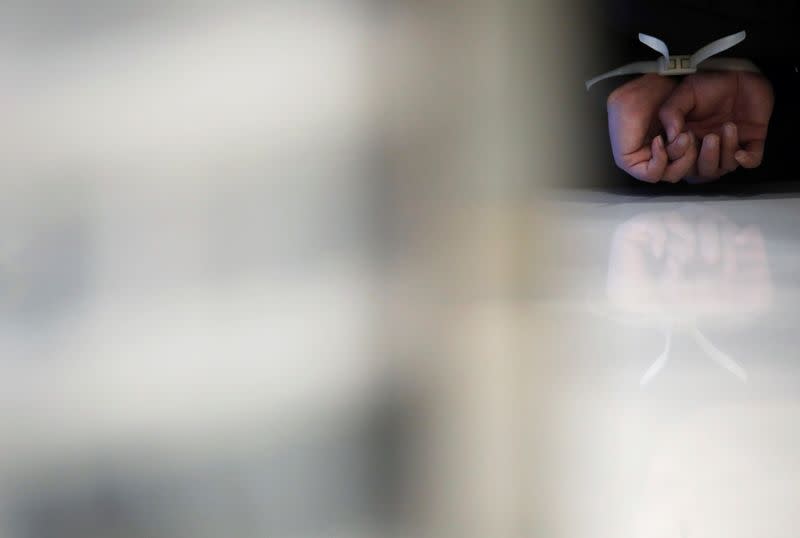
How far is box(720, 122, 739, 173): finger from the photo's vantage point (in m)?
0.52

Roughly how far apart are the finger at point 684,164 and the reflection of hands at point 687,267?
31 mm

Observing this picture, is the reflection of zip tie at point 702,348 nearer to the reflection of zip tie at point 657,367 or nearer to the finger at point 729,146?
the reflection of zip tie at point 657,367

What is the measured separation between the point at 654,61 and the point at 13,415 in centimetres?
57

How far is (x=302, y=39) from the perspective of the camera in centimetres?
48

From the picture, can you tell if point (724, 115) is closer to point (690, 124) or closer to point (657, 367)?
point (690, 124)

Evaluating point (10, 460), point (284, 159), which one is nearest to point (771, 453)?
point (284, 159)

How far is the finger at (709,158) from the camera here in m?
0.51

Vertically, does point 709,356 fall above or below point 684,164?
below

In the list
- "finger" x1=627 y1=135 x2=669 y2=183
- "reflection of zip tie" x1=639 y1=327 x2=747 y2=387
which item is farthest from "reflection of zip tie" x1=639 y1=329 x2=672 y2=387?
"finger" x1=627 y1=135 x2=669 y2=183

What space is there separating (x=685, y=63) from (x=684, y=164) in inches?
3.4

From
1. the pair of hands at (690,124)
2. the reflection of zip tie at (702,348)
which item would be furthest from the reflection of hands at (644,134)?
the reflection of zip tie at (702,348)

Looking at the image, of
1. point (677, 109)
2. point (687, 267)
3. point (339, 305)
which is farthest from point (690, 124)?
point (339, 305)

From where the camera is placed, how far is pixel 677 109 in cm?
52

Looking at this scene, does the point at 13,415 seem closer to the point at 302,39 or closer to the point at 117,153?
the point at 117,153
